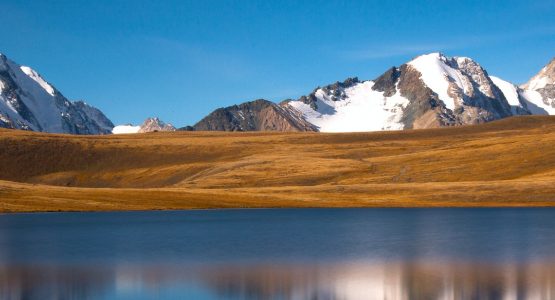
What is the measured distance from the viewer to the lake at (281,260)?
4144 cm

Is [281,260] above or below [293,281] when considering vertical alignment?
above

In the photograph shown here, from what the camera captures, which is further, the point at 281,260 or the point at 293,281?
the point at 281,260

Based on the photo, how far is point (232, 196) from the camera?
15812 centimetres

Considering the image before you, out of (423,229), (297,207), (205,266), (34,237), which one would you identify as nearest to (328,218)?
(423,229)

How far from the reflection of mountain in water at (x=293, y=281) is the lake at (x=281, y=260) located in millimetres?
60

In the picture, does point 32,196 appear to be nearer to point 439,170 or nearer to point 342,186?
point 342,186

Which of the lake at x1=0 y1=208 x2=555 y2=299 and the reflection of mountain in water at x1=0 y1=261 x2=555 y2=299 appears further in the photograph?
the lake at x1=0 y1=208 x2=555 y2=299

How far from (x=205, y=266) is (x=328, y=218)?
58.3 meters

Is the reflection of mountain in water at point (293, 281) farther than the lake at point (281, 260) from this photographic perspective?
No

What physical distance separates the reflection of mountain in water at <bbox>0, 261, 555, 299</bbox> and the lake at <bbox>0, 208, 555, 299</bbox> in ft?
0.20

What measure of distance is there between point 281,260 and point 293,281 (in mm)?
10524

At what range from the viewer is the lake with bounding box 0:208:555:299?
41438 mm

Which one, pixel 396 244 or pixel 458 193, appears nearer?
pixel 396 244

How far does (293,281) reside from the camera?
4466 cm
